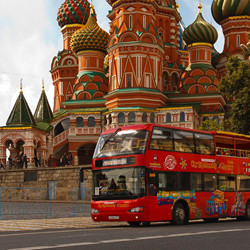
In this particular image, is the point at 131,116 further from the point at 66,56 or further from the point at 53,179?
the point at 66,56

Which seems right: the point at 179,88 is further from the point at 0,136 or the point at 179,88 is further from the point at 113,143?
the point at 113,143

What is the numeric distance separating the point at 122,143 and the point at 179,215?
322cm

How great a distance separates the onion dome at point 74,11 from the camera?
2640 inches

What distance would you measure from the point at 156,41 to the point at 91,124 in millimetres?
10113

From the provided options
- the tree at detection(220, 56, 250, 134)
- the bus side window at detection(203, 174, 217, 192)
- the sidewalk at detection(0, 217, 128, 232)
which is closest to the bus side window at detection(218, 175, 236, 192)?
the bus side window at detection(203, 174, 217, 192)

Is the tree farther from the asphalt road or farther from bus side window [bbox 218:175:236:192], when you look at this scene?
the asphalt road

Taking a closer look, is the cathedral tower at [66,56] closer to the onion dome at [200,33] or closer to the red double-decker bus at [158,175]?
the onion dome at [200,33]

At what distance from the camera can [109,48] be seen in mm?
51125

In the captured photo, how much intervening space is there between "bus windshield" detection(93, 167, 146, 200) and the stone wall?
17760 millimetres

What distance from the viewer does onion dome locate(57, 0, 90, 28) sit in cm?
6706

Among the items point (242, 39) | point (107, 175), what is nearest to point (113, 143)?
point (107, 175)

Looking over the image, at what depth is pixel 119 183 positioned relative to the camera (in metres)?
17.7

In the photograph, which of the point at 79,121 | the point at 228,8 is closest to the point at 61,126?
the point at 79,121

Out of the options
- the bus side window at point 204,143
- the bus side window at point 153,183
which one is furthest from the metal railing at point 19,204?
the bus side window at point 204,143
